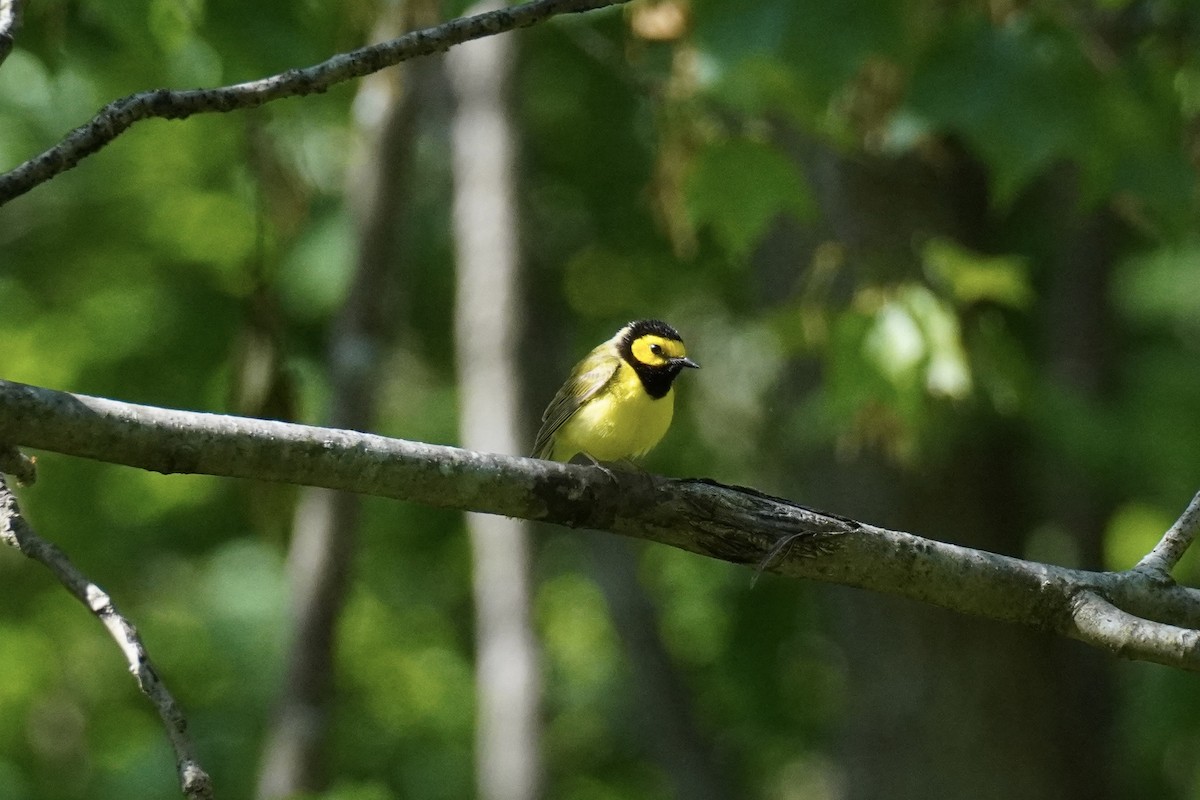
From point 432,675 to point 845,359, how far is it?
20.4 ft

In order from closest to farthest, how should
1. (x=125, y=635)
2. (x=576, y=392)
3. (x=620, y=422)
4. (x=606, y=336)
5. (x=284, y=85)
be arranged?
(x=125, y=635) → (x=284, y=85) → (x=620, y=422) → (x=576, y=392) → (x=606, y=336)

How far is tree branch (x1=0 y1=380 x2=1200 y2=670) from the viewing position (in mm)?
2688

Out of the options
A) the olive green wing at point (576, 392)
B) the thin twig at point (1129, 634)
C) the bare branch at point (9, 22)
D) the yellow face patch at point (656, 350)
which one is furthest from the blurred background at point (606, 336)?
the thin twig at point (1129, 634)

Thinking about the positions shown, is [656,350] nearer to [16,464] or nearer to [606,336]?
[16,464]

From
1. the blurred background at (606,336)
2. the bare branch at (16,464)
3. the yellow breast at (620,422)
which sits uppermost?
the blurred background at (606,336)

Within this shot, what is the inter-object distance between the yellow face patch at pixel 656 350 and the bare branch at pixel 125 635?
11.0ft

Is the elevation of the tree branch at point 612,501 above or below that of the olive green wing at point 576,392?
below

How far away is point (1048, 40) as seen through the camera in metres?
6.27

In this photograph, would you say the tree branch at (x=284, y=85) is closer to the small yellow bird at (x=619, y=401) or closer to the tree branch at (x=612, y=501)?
the tree branch at (x=612, y=501)

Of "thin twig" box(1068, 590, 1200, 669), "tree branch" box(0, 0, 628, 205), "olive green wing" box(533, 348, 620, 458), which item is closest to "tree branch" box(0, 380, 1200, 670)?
"thin twig" box(1068, 590, 1200, 669)

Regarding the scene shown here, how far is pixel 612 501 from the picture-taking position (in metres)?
3.26

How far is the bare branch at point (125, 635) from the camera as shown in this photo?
2537 mm

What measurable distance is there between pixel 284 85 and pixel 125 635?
125 centimetres

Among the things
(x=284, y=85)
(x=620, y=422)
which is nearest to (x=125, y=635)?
(x=284, y=85)
